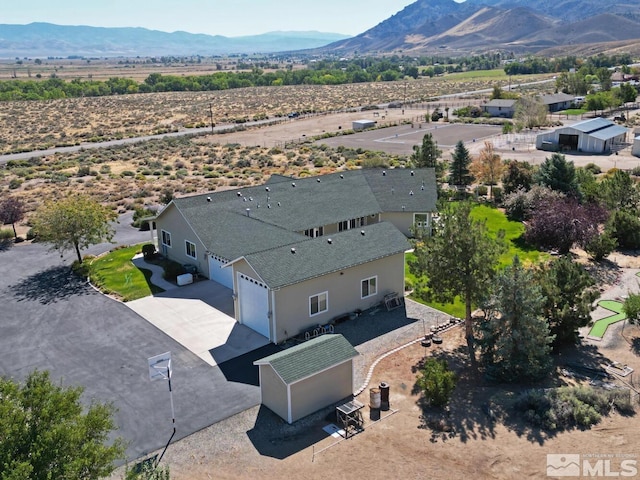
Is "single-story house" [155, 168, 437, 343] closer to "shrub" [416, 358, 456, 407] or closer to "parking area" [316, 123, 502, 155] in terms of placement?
"shrub" [416, 358, 456, 407]

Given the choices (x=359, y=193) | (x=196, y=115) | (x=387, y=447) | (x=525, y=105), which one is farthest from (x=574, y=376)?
(x=196, y=115)

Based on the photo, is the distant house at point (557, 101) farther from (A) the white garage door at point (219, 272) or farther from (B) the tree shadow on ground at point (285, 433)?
(B) the tree shadow on ground at point (285, 433)

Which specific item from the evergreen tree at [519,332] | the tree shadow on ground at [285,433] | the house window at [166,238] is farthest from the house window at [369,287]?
the house window at [166,238]

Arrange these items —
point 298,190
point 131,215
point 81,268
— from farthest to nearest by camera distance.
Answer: point 131,215 < point 298,190 < point 81,268

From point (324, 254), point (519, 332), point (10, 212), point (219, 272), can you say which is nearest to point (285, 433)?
point (519, 332)

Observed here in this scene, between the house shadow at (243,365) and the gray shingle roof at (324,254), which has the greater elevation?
the gray shingle roof at (324,254)

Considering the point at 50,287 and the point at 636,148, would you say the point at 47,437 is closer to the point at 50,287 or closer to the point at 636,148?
the point at 50,287

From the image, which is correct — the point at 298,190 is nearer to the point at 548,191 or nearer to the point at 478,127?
the point at 548,191
